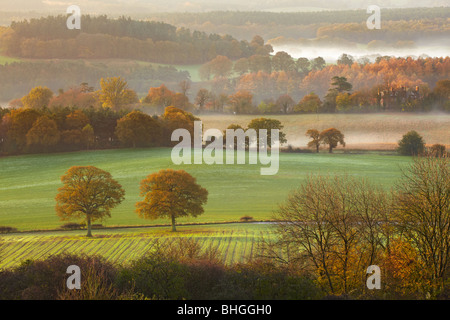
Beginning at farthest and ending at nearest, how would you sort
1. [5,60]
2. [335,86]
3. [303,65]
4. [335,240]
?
[303,65], [5,60], [335,86], [335,240]

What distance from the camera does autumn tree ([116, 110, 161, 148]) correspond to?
42.1 metres

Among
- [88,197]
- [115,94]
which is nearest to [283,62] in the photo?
[115,94]

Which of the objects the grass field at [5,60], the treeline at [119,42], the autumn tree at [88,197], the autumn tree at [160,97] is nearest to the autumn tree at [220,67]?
the treeline at [119,42]

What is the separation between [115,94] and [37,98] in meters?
7.26

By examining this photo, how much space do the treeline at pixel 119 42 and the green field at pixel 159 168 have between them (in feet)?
58.1

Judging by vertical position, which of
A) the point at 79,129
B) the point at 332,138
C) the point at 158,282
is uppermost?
the point at 79,129

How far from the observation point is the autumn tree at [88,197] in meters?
Result: 32.7

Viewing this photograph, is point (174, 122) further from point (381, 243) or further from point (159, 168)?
point (381, 243)

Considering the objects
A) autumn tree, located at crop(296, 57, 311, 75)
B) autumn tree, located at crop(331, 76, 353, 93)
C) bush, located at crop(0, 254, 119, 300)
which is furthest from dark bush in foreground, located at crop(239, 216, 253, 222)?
autumn tree, located at crop(296, 57, 311, 75)

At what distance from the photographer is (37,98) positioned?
4722 centimetres

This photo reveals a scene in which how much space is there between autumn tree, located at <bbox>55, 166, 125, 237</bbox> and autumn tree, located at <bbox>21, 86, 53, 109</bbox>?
15.2 metres

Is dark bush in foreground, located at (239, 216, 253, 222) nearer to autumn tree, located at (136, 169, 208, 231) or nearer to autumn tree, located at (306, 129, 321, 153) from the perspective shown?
autumn tree, located at (136, 169, 208, 231)

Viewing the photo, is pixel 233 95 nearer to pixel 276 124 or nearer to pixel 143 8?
pixel 276 124

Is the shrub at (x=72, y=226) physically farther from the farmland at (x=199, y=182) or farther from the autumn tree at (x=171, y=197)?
the autumn tree at (x=171, y=197)
